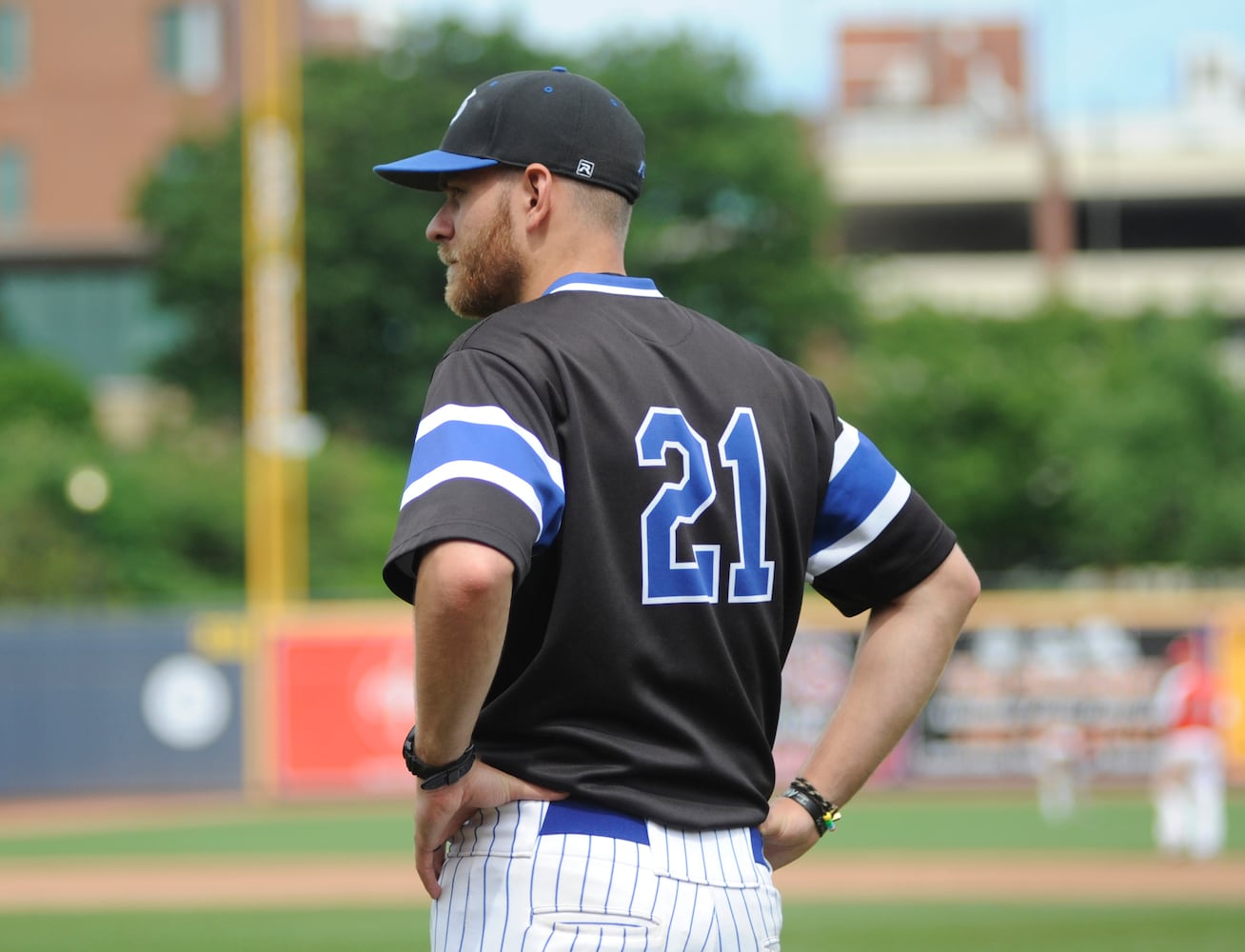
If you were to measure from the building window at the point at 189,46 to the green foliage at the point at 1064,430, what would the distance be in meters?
21.1

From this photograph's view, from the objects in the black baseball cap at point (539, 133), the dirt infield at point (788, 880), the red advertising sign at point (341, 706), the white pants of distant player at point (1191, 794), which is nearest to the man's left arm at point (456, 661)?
the black baseball cap at point (539, 133)

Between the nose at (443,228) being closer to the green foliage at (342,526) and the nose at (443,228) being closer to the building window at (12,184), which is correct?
the green foliage at (342,526)

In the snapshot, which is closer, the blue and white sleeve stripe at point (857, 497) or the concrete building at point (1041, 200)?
the blue and white sleeve stripe at point (857, 497)

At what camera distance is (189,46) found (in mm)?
51188

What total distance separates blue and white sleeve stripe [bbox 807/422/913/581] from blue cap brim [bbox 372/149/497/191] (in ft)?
2.15

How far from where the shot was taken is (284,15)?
4831 centimetres

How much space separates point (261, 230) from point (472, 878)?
22.9 metres

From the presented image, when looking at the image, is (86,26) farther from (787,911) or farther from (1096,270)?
(787,911)

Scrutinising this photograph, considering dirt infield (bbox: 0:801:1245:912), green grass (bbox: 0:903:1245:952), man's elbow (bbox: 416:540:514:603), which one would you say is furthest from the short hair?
dirt infield (bbox: 0:801:1245:912)

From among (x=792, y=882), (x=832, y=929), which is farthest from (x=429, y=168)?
(x=792, y=882)

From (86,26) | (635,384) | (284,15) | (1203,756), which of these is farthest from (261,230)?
(86,26)

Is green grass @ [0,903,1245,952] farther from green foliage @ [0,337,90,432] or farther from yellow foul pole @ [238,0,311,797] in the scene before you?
green foliage @ [0,337,90,432]

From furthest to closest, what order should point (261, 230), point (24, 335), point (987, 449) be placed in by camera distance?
point (24, 335) → point (987, 449) → point (261, 230)

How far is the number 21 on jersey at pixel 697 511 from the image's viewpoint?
2357 mm
